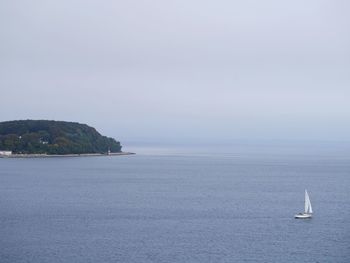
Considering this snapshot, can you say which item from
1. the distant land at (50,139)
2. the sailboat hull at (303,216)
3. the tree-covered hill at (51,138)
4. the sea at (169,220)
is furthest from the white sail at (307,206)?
the tree-covered hill at (51,138)

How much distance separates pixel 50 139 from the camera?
323 feet

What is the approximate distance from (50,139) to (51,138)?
13.3 inches

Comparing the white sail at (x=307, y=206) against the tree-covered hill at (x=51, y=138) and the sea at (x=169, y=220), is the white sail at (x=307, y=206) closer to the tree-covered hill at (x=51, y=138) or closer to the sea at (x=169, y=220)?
the sea at (x=169, y=220)

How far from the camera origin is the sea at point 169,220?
26594mm

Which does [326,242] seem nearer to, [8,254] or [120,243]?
[120,243]

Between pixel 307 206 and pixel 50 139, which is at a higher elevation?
pixel 50 139

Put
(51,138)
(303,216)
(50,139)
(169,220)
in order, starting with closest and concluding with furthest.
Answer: (169,220)
(303,216)
(51,138)
(50,139)

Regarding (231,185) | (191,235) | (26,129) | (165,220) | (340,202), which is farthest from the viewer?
(26,129)

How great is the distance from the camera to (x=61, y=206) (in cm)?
3956

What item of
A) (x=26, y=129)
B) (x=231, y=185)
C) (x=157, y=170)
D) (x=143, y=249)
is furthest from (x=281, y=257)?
(x=26, y=129)

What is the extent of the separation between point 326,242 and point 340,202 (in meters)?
14.7

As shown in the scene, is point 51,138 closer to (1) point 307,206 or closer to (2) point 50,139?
(2) point 50,139

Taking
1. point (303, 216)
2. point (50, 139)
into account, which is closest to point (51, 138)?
point (50, 139)

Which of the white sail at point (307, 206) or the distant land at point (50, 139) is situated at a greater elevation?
the distant land at point (50, 139)
